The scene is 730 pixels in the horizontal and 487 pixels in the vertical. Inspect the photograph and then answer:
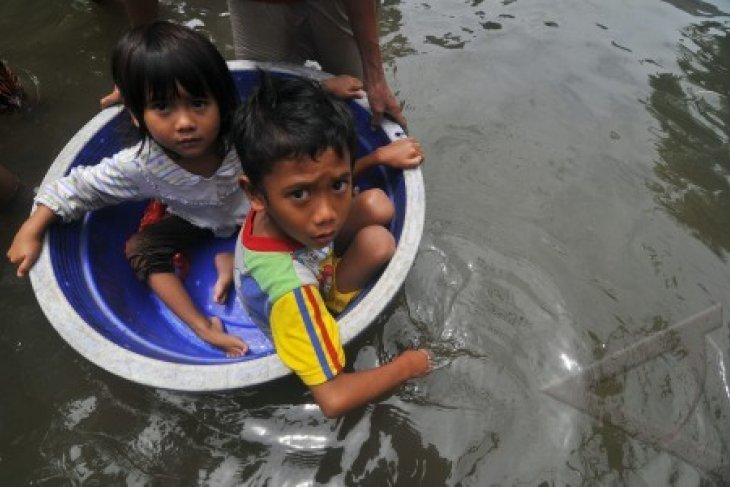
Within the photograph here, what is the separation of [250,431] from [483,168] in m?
1.50

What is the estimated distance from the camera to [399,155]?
1.73 metres

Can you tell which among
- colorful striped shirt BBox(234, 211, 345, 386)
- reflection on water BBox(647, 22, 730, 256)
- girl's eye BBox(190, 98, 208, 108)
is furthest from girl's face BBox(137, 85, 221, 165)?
reflection on water BBox(647, 22, 730, 256)

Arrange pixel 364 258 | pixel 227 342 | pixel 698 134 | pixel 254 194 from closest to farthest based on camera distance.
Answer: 1. pixel 254 194
2. pixel 364 258
3. pixel 227 342
4. pixel 698 134

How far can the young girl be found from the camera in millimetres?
1481

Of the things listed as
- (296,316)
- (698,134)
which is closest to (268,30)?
(296,316)

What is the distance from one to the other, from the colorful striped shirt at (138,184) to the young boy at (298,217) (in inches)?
16.3

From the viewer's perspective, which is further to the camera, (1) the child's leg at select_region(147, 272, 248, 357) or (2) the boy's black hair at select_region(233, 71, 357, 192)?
(1) the child's leg at select_region(147, 272, 248, 357)

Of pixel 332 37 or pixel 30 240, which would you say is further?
pixel 332 37

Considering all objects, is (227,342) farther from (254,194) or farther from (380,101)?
(380,101)

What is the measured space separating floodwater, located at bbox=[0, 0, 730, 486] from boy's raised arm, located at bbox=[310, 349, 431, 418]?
0.26m

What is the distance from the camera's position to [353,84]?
6.12ft

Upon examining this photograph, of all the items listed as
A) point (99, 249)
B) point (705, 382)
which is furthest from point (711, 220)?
point (99, 249)

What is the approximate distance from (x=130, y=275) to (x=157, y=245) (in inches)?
7.6

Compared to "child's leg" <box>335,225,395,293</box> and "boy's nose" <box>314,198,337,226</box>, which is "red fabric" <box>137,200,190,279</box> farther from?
"boy's nose" <box>314,198,337,226</box>
